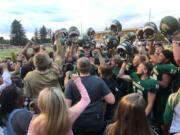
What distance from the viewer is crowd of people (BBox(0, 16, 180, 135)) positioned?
12.6 feet

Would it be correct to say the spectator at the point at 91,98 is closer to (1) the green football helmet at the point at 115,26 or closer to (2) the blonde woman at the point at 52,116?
(2) the blonde woman at the point at 52,116

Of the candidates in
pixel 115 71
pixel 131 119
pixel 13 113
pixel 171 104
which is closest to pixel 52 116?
pixel 13 113

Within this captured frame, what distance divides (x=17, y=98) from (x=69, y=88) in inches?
50.6

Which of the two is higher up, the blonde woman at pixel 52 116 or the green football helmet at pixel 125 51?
the green football helmet at pixel 125 51

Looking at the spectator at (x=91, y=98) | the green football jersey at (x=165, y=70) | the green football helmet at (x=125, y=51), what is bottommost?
the spectator at (x=91, y=98)

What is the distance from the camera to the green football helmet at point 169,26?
6.48 m

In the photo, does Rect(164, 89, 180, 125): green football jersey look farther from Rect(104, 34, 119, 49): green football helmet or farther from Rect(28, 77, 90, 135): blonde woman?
Rect(104, 34, 119, 49): green football helmet

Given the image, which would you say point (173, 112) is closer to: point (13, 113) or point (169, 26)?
point (13, 113)

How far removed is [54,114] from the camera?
3848 millimetres

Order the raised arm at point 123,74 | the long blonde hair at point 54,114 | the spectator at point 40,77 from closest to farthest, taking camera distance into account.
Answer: the long blonde hair at point 54,114 < the spectator at point 40,77 < the raised arm at point 123,74

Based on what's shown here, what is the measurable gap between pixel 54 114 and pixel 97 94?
1.91m

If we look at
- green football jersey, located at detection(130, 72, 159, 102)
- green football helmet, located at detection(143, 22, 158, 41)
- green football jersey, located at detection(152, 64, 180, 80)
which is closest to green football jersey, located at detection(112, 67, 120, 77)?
green football helmet, located at detection(143, 22, 158, 41)

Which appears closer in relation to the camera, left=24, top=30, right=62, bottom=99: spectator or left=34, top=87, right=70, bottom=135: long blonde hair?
left=34, top=87, right=70, bottom=135: long blonde hair

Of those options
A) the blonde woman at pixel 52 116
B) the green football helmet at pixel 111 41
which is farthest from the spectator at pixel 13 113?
the green football helmet at pixel 111 41
